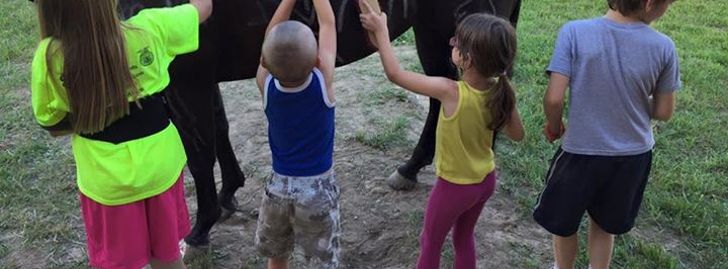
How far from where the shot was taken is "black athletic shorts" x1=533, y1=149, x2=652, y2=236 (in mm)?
2299

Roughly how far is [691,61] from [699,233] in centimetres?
272

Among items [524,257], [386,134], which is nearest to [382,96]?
[386,134]

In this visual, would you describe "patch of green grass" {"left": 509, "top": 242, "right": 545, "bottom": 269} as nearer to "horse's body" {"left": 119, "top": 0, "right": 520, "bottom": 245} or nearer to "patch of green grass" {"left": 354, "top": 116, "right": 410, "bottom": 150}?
"horse's body" {"left": 119, "top": 0, "right": 520, "bottom": 245}

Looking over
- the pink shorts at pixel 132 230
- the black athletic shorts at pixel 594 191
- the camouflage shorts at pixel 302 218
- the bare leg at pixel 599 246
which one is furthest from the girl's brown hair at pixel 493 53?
the pink shorts at pixel 132 230

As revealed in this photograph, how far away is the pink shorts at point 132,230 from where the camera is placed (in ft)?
7.03

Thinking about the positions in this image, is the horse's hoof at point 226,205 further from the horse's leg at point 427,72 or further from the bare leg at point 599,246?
the bare leg at point 599,246

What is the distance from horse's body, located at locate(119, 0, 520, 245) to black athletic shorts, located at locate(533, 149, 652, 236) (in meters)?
0.99

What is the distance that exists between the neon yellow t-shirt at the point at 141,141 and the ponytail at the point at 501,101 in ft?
3.13

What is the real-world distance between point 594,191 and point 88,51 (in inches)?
65.5

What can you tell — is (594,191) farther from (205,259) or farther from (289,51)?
(205,259)

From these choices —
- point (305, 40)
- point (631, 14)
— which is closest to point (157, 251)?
point (305, 40)

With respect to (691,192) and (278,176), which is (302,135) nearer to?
(278,176)

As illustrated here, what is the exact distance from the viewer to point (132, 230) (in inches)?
85.2

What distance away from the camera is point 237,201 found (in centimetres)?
341
